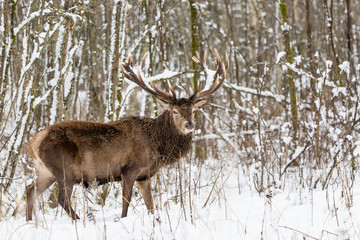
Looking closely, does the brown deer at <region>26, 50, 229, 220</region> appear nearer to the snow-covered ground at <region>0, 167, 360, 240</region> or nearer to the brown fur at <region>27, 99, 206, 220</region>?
the brown fur at <region>27, 99, 206, 220</region>

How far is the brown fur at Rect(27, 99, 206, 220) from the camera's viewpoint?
15.4ft

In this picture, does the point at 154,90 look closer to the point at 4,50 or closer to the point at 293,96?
the point at 4,50

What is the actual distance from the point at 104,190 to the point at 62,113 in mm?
1294

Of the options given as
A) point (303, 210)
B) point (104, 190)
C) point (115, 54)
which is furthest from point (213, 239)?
point (115, 54)

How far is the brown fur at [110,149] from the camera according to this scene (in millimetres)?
4680

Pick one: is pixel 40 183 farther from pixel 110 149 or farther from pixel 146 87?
pixel 146 87

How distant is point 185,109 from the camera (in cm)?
531

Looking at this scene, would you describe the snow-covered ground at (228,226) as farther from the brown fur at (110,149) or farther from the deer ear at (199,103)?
the deer ear at (199,103)

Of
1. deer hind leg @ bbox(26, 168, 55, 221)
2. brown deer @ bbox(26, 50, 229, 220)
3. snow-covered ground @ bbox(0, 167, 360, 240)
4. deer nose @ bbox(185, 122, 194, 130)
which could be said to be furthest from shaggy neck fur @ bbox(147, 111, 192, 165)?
deer hind leg @ bbox(26, 168, 55, 221)

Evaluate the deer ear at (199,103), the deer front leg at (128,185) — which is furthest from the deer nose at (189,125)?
the deer front leg at (128,185)

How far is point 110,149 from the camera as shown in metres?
5.03

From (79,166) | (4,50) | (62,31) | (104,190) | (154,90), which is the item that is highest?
(62,31)

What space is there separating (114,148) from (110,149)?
2.0 inches

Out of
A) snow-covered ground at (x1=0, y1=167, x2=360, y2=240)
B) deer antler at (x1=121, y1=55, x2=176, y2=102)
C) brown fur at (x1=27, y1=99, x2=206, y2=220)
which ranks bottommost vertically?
snow-covered ground at (x1=0, y1=167, x2=360, y2=240)
